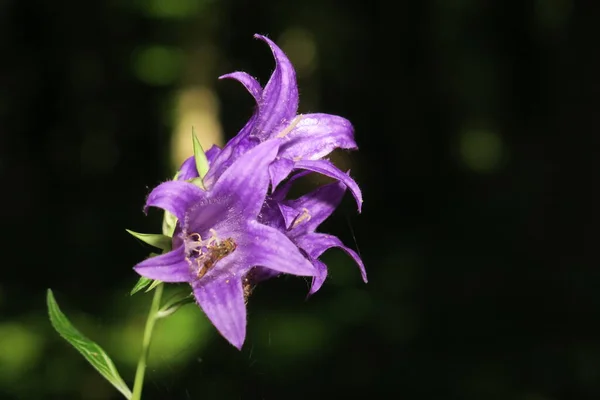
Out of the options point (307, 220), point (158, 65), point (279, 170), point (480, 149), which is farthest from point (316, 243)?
point (480, 149)

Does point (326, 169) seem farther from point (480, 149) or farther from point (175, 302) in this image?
point (480, 149)

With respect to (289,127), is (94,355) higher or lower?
lower

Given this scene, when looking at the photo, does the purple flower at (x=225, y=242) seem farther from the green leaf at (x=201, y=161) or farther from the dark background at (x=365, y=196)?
the dark background at (x=365, y=196)

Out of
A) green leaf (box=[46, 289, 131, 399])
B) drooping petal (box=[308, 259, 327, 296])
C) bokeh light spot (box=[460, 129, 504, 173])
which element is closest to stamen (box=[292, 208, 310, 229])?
drooping petal (box=[308, 259, 327, 296])

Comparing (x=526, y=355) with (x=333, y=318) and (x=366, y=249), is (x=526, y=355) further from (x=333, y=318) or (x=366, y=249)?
(x=366, y=249)

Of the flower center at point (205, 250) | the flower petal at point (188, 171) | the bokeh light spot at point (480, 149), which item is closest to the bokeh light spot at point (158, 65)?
the bokeh light spot at point (480, 149)

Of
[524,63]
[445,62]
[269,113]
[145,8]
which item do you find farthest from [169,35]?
[269,113]
